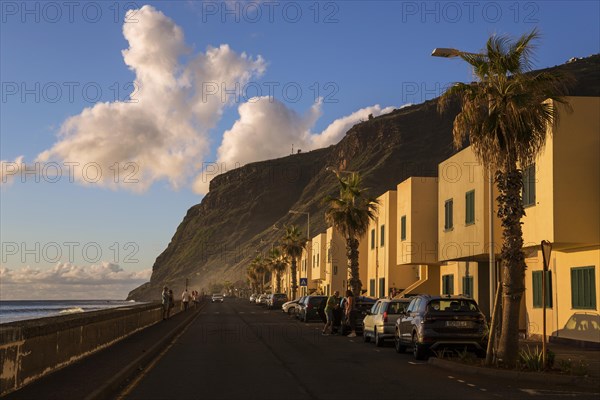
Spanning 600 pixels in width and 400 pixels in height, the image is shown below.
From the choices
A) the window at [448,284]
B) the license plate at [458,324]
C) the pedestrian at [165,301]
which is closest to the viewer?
the license plate at [458,324]

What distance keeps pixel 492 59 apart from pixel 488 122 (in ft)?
5.50

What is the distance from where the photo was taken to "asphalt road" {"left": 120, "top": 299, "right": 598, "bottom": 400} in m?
13.6

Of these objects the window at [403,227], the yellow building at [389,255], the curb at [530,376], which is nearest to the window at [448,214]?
the window at [403,227]

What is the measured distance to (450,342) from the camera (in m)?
20.4

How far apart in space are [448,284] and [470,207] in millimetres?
11097

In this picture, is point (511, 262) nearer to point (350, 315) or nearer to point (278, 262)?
point (350, 315)

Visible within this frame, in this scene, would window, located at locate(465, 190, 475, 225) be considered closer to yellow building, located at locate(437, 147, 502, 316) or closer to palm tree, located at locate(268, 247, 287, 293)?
yellow building, located at locate(437, 147, 502, 316)

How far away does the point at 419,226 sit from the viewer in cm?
4591

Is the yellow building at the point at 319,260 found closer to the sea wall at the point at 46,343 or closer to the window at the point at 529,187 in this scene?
the window at the point at 529,187

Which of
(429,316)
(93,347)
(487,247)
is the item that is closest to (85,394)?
(93,347)

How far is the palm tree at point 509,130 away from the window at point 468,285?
19488 mm

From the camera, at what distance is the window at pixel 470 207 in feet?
107

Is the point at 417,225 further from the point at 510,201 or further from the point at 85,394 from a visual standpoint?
the point at 85,394

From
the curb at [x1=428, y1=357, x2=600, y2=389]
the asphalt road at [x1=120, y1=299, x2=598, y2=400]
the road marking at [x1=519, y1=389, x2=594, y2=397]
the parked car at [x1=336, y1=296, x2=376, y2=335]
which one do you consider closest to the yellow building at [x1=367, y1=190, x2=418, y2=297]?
the parked car at [x1=336, y1=296, x2=376, y2=335]
